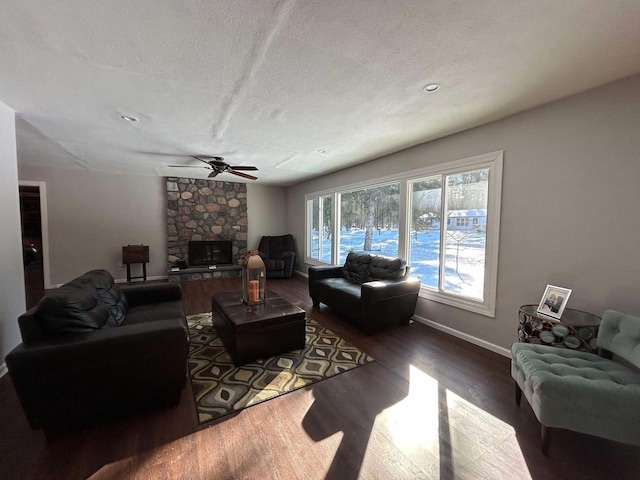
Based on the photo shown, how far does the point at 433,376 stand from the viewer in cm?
225

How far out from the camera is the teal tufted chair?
1353 mm

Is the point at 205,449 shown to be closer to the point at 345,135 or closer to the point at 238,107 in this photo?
the point at 238,107

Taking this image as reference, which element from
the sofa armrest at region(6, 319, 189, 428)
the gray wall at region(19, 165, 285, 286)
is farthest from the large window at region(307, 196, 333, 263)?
the sofa armrest at region(6, 319, 189, 428)

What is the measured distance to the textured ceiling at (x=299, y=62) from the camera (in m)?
1.31

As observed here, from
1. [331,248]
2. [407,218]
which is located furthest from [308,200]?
[407,218]

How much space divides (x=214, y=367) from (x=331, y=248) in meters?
3.47

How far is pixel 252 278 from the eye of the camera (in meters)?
2.81

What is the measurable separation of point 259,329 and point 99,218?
522 centimetres

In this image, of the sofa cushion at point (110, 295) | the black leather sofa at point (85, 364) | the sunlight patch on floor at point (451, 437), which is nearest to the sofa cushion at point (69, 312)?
the black leather sofa at point (85, 364)

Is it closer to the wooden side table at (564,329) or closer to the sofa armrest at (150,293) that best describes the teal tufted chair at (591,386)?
the wooden side table at (564,329)

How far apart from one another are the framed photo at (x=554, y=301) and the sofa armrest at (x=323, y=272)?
2.60 m

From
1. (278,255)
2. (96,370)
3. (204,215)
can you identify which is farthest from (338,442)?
(204,215)

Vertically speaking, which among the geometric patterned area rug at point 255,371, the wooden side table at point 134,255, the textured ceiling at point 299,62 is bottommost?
the geometric patterned area rug at point 255,371

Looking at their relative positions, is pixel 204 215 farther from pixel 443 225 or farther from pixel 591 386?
pixel 591 386
